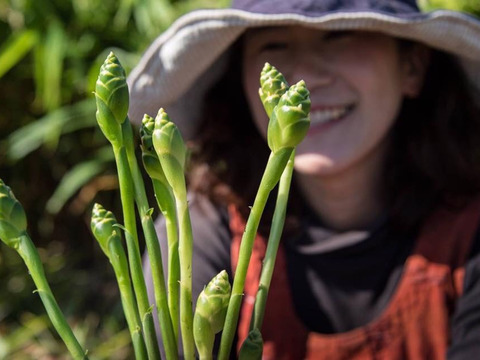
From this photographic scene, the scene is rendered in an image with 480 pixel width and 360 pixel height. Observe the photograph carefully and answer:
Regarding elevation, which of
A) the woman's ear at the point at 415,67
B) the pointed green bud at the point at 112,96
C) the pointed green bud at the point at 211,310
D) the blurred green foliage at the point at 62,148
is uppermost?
the pointed green bud at the point at 112,96

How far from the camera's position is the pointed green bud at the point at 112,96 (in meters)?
0.38

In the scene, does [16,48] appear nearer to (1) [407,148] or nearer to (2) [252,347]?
(1) [407,148]

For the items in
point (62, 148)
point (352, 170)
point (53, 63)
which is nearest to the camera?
point (352, 170)

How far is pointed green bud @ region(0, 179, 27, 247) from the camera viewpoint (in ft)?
1.26

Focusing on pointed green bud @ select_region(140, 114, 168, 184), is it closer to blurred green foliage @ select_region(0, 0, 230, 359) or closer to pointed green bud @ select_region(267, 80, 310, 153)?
pointed green bud @ select_region(267, 80, 310, 153)

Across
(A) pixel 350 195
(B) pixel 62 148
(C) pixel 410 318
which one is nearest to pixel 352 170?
(A) pixel 350 195

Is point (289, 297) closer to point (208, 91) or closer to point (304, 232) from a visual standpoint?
point (304, 232)

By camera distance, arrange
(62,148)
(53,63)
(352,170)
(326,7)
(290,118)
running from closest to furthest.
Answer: (290,118), (326,7), (352,170), (53,63), (62,148)

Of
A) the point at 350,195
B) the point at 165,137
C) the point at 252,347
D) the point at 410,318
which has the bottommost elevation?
the point at 410,318

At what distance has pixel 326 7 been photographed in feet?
3.55

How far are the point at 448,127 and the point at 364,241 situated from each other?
0.89ft

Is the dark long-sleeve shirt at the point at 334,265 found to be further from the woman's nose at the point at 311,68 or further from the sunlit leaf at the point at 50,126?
the sunlit leaf at the point at 50,126

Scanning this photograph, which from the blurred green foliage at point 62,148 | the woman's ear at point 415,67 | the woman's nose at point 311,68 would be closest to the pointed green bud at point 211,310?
the woman's nose at point 311,68

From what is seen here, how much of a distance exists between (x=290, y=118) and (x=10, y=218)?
5.9 inches
